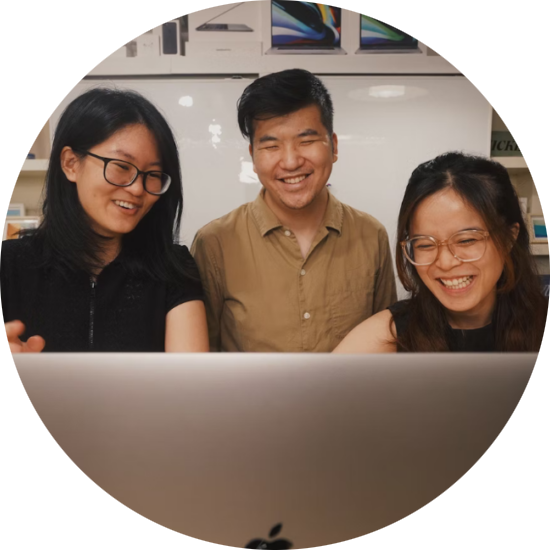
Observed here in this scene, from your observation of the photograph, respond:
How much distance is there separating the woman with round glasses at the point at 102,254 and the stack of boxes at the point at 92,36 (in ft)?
5.55

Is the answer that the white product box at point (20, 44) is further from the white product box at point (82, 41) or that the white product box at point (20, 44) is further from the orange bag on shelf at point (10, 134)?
the orange bag on shelf at point (10, 134)

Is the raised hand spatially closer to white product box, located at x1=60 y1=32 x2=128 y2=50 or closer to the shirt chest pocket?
the shirt chest pocket

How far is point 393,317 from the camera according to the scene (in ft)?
4.32

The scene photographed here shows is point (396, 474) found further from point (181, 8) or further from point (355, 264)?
point (181, 8)

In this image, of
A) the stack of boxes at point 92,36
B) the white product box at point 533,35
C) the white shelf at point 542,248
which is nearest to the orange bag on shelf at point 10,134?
the stack of boxes at point 92,36

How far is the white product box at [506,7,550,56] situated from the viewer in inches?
114

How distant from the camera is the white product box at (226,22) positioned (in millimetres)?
2826

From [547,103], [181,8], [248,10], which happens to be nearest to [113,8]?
[181,8]

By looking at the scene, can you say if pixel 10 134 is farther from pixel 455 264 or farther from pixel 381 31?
pixel 455 264

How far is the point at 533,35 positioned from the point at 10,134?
9.66 ft

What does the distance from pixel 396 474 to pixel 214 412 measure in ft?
0.60

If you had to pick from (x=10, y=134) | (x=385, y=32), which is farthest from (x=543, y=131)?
(x=10, y=134)

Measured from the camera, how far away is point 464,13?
1.73 metres

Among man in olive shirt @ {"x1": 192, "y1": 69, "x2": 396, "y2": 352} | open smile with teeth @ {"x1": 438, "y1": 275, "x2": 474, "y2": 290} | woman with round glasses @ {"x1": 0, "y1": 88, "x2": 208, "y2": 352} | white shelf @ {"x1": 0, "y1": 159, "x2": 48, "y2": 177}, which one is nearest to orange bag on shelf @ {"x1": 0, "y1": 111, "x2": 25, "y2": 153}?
white shelf @ {"x1": 0, "y1": 159, "x2": 48, "y2": 177}
